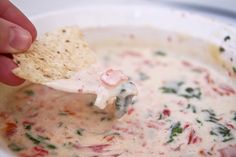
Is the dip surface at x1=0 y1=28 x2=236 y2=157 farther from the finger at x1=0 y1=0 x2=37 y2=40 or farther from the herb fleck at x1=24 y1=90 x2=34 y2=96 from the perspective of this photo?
the finger at x1=0 y1=0 x2=37 y2=40

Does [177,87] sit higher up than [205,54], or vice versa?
[205,54]

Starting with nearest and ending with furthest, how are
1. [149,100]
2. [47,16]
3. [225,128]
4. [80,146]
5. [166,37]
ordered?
[80,146], [225,128], [149,100], [47,16], [166,37]

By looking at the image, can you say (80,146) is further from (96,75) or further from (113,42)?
(113,42)

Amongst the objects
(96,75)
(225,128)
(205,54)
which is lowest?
(225,128)

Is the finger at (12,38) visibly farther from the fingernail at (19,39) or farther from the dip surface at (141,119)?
the dip surface at (141,119)

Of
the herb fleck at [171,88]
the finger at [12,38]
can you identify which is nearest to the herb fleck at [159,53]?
the herb fleck at [171,88]

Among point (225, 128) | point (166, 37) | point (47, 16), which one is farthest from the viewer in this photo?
point (166, 37)

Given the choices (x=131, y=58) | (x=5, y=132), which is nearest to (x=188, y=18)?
(x=131, y=58)

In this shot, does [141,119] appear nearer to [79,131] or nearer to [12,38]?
[79,131]
